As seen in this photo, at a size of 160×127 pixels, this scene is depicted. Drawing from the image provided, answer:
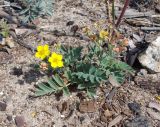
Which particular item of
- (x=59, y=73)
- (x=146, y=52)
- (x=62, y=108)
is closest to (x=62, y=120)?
(x=62, y=108)

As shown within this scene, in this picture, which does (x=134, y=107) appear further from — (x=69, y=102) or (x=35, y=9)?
(x=35, y=9)

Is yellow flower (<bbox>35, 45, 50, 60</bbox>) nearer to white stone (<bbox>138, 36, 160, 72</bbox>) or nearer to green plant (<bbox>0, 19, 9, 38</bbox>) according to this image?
green plant (<bbox>0, 19, 9, 38</bbox>)

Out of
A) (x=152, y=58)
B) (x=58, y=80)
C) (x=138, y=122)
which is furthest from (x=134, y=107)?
(x=58, y=80)

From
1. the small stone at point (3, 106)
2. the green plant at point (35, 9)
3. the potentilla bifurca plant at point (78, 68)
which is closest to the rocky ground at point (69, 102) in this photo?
the small stone at point (3, 106)

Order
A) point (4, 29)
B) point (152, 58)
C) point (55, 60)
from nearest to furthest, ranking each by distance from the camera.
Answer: point (55, 60) → point (152, 58) → point (4, 29)

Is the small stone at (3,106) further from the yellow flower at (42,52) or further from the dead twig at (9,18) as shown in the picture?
the dead twig at (9,18)
